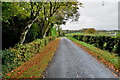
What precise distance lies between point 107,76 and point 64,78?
219cm

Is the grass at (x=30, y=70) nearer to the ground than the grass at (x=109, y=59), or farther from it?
nearer to the ground

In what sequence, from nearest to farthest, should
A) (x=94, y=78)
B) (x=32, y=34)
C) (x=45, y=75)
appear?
(x=94, y=78) → (x=45, y=75) → (x=32, y=34)

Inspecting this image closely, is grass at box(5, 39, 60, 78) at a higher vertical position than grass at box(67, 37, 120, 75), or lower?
lower

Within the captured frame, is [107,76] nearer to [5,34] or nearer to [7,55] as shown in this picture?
[7,55]

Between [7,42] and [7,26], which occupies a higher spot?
[7,26]

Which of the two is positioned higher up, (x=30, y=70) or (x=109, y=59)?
(x=109, y=59)

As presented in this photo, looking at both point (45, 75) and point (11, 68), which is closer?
point (45, 75)

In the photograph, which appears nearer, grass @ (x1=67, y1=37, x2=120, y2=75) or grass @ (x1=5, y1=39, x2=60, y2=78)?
grass @ (x1=5, y1=39, x2=60, y2=78)

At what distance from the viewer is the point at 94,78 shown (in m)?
4.67

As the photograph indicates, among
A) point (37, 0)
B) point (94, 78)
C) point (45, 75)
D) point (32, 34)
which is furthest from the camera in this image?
point (32, 34)

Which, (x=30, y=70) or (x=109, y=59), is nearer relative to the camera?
(x=30, y=70)

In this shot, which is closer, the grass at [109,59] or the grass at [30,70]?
the grass at [30,70]

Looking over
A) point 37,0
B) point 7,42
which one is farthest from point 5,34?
point 37,0

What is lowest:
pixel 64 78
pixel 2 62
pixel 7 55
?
pixel 64 78
